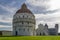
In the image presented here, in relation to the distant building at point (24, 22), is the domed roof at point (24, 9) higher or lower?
higher

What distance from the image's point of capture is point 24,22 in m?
76.1

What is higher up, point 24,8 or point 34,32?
point 24,8

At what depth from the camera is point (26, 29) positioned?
76.2m

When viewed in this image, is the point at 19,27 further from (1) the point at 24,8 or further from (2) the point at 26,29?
(1) the point at 24,8

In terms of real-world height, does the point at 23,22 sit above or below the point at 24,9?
below

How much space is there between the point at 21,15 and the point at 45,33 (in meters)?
16.4

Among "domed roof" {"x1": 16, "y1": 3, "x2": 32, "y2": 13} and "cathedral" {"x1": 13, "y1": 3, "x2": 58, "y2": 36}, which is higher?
"domed roof" {"x1": 16, "y1": 3, "x2": 32, "y2": 13}

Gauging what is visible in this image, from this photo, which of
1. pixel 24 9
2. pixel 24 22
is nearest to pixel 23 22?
pixel 24 22

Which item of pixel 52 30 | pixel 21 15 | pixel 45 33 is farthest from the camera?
pixel 52 30

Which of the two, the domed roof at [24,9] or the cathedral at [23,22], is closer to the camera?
the cathedral at [23,22]

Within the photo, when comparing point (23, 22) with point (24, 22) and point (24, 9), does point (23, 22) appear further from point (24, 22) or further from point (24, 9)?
point (24, 9)

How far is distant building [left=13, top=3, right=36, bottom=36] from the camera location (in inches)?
2970

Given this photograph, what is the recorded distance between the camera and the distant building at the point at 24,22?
75.4 m

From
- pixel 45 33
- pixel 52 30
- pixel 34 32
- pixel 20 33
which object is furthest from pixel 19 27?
pixel 52 30
